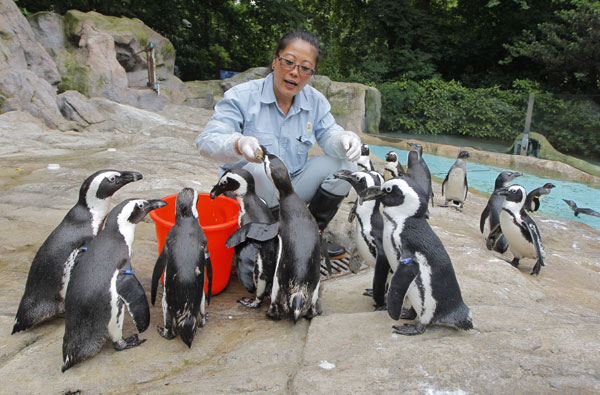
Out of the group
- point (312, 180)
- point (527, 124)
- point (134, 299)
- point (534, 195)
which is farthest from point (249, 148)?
point (527, 124)

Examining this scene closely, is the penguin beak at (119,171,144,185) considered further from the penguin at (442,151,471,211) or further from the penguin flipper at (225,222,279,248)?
the penguin at (442,151,471,211)

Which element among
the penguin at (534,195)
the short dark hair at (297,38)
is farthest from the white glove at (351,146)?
the penguin at (534,195)

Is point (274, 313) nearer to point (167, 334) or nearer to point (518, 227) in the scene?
point (167, 334)

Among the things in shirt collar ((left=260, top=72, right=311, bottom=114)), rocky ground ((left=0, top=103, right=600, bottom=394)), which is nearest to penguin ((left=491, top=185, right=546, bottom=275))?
rocky ground ((left=0, top=103, right=600, bottom=394))

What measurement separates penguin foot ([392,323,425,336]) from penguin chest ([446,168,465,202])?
4.06m

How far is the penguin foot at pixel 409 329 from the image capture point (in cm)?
165

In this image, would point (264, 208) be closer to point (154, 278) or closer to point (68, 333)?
point (154, 278)

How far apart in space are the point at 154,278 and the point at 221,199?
76cm

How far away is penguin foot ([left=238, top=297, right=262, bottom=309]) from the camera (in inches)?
79.0

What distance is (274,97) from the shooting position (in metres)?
2.52

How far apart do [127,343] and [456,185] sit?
15.5 ft

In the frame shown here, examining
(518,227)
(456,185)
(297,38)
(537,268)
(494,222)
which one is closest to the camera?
(297,38)

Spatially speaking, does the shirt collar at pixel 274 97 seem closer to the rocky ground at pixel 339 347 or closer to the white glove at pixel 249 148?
the white glove at pixel 249 148

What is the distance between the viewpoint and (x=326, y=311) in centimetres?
202
